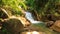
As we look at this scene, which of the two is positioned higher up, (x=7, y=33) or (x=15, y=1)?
(x=15, y=1)

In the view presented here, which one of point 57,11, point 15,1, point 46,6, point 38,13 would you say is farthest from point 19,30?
point 38,13

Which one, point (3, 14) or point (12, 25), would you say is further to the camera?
point (3, 14)

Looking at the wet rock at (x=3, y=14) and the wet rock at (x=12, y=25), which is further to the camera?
the wet rock at (x=3, y=14)

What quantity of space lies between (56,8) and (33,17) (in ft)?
12.1

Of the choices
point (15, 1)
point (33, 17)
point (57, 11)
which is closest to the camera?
point (15, 1)

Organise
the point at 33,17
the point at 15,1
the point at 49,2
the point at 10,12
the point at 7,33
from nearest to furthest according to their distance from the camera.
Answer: the point at 7,33 → the point at 15,1 → the point at 10,12 → the point at 49,2 → the point at 33,17

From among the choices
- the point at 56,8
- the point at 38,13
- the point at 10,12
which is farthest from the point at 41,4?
the point at 10,12

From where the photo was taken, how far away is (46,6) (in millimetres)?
21172

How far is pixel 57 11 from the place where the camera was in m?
19.4

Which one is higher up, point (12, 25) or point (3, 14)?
point (3, 14)

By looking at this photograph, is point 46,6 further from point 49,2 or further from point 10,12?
point 10,12

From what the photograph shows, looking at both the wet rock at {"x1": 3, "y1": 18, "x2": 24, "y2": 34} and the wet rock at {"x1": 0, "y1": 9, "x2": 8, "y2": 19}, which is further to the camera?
the wet rock at {"x1": 0, "y1": 9, "x2": 8, "y2": 19}

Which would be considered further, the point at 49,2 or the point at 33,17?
the point at 33,17

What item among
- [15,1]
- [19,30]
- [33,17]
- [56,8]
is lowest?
[33,17]
